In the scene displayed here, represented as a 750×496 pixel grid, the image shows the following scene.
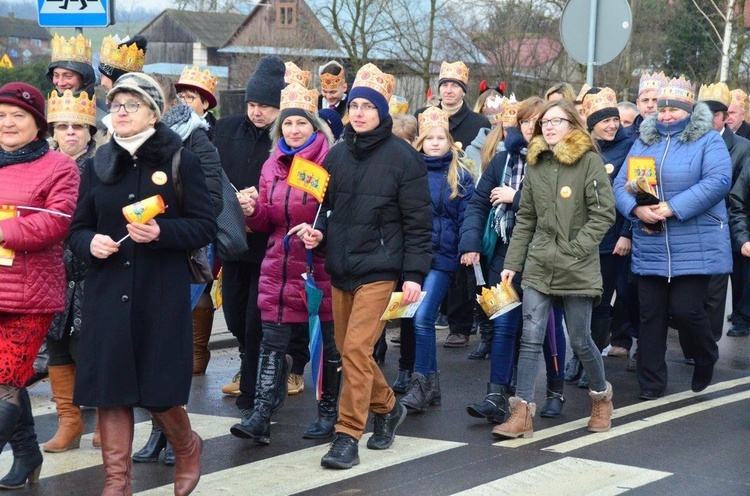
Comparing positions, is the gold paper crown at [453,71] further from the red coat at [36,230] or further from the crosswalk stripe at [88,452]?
the red coat at [36,230]

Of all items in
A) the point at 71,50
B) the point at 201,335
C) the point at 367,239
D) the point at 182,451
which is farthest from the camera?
the point at 201,335

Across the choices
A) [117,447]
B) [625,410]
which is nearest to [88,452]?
[117,447]

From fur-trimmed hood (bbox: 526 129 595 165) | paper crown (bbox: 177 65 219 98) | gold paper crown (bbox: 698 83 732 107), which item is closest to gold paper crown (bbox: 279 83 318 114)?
paper crown (bbox: 177 65 219 98)

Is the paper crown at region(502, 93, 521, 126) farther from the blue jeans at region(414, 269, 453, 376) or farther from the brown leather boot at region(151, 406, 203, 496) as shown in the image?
the brown leather boot at region(151, 406, 203, 496)

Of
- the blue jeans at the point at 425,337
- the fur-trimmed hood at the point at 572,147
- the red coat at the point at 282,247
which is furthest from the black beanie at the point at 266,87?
the fur-trimmed hood at the point at 572,147

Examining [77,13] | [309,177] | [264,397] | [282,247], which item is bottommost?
[264,397]

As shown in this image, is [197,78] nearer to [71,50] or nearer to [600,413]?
[71,50]

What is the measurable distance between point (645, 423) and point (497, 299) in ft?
4.11

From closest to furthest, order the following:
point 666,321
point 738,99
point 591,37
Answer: point 666,321
point 591,37
point 738,99

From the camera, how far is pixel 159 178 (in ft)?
19.0

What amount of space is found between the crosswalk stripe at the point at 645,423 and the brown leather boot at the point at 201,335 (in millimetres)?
3220

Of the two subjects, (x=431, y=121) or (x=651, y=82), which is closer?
(x=431, y=121)

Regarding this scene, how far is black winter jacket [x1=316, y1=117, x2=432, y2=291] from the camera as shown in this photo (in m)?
6.89

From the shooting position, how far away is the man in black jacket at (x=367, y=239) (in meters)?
6.82
